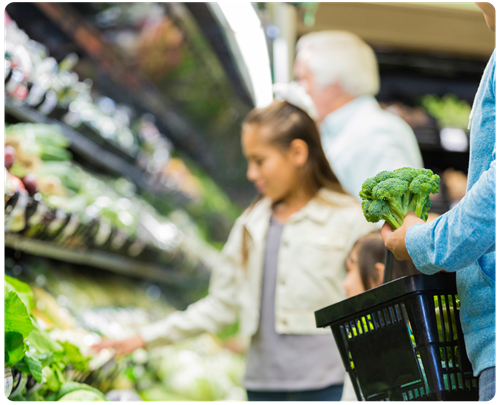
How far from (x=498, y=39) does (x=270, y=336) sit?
142cm

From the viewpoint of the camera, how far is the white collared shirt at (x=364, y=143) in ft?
7.80

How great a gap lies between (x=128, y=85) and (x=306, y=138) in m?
1.78

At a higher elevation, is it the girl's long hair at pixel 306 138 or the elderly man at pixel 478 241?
the elderly man at pixel 478 241

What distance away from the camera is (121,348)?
88.2 inches

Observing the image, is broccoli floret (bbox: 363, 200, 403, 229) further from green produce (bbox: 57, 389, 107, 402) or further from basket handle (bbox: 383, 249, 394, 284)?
green produce (bbox: 57, 389, 107, 402)

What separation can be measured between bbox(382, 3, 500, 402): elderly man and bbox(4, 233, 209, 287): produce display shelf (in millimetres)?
1422

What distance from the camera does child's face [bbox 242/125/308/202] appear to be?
2.21 m

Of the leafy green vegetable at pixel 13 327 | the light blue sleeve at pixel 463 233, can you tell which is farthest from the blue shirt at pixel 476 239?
the leafy green vegetable at pixel 13 327

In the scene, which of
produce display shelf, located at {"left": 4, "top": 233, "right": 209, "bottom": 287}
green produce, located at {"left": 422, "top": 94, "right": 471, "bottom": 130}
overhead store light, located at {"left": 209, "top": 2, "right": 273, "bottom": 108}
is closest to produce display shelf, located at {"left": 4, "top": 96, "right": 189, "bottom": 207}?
produce display shelf, located at {"left": 4, "top": 233, "right": 209, "bottom": 287}

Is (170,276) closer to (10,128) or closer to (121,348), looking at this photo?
(121,348)

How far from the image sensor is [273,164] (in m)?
2.20

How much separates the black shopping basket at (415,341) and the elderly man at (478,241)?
0.14ft

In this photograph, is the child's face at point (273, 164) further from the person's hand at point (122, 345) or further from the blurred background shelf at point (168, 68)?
the blurred background shelf at point (168, 68)

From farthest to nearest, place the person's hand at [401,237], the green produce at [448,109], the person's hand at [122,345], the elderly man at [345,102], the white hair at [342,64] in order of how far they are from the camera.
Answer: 1. the green produce at [448,109]
2. the white hair at [342,64]
3. the elderly man at [345,102]
4. the person's hand at [122,345]
5. the person's hand at [401,237]
